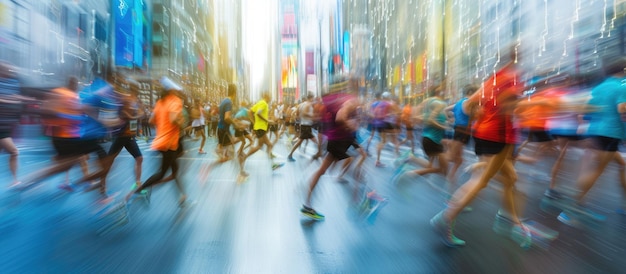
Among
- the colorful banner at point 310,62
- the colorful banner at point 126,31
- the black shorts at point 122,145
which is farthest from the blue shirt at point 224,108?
the colorful banner at point 310,62

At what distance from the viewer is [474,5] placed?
35.6m

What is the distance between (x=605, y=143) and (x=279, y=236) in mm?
3754

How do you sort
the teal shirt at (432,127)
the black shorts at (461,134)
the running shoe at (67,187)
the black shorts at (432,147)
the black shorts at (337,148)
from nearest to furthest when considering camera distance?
1. the black shorts at (337,148)
2. the black shorts at (461,134)
3. the teal shirt at (432,127)
4. the black shorts at (432,147)
5. the running shoe at (67,187)

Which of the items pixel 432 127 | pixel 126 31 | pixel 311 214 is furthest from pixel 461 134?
pixel 126 31

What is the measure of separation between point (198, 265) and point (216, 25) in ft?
386

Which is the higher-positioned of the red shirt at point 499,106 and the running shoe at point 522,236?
the red shirt at point 499,106

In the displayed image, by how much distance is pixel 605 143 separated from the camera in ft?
18.2

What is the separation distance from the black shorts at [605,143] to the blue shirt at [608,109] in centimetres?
5

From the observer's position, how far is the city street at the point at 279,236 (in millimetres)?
4008

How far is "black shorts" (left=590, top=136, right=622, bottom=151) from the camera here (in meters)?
5.49

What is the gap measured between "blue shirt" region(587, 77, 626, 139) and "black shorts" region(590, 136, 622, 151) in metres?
0.05

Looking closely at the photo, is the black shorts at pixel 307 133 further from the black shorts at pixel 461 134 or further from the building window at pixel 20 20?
the building window at pixel 20 20

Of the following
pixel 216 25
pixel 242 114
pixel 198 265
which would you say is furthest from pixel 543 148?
pixel 216 25

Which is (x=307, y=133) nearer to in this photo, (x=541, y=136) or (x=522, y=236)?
(x=541, y=136)
